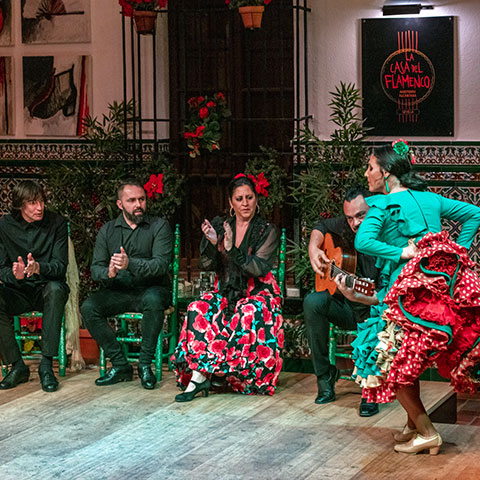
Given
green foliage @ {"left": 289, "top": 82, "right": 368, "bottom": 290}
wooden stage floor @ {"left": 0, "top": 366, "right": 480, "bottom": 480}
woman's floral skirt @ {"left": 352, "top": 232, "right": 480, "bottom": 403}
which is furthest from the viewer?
green foliage @ {"left": 289, "top": 82, "right": 368, "bottom": 290}

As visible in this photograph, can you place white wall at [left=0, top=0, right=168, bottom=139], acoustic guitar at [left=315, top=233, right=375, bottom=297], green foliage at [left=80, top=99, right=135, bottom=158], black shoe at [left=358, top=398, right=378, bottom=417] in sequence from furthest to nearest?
white wall at [left=0, top=0, right=168, bottom=139] → green foliage at [left=80, top=99, right=135, bottom=158] → acoustic guitar at [left=315, top=233, right=375, bottom=297] → black shoe at [left=358, top=398, right=378, bottom=417]

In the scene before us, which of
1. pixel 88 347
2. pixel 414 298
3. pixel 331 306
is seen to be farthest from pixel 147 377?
pixel 414 298

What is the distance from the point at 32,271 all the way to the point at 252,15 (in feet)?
7.14

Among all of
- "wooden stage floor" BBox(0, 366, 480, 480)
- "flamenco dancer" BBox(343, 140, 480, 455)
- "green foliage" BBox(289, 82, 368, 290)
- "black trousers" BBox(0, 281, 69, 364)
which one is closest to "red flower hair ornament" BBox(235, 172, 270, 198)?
"green foliage" BBox(289, 82, 368, 290)

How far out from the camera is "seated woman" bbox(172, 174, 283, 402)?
631cm

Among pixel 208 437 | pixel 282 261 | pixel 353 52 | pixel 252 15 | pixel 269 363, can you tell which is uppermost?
pixel 252 15

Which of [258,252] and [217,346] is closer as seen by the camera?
[217,346]

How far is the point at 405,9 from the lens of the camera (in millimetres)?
7035

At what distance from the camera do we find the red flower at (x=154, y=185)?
734 cm

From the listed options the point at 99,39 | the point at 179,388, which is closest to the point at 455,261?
the point at 179,388

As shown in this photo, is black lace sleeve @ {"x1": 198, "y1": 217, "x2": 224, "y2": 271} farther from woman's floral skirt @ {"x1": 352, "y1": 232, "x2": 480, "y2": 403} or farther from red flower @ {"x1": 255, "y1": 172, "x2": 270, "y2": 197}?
woman's floral skirt @ {"x1": 352, "y1": 232, "x2": 480, "y2": 403}

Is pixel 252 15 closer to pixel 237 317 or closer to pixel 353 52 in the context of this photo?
pixel 353 52

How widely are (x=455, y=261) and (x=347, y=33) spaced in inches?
111

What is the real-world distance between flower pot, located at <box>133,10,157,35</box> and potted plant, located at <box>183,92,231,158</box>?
1.90 feet
